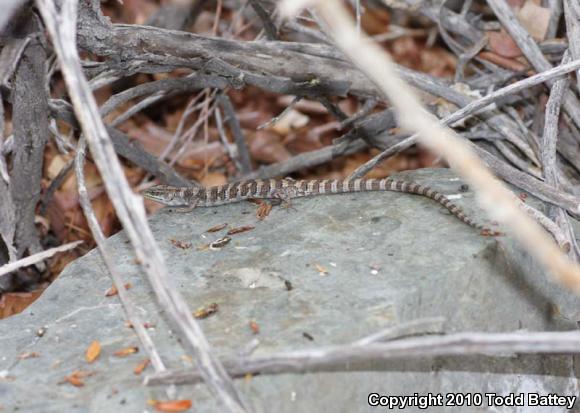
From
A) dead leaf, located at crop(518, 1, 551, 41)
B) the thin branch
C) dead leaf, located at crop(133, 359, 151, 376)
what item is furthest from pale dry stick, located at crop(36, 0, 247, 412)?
dead leaf, located at crop(518, 1, 551, 41)

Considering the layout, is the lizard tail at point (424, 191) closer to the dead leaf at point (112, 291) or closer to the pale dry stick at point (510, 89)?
the pale dry stick at point (510, 89)

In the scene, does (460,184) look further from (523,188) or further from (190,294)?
(190,294)

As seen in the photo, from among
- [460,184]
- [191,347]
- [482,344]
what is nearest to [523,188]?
[460,184]

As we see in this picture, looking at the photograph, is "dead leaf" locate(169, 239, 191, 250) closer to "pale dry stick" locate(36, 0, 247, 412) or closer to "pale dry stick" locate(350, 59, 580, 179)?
"pale dry stick" locate(350, 59, 580, 179)

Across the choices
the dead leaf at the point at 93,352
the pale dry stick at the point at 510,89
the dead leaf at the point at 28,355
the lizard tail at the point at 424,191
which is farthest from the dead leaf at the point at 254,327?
the pale dry stick at the point at 510,89

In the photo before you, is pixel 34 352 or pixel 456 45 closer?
pixel 34 352

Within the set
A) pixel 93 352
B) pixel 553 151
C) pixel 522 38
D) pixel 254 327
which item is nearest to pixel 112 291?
pixel 93 352

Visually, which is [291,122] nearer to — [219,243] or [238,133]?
[238,133]
